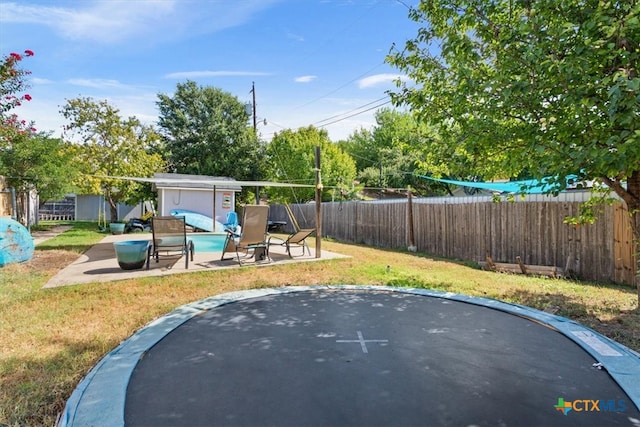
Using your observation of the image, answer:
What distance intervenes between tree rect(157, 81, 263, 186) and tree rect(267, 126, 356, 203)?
5.68 feet

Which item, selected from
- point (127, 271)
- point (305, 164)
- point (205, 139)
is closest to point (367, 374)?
point (127, 271)

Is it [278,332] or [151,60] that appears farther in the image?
[151,60]

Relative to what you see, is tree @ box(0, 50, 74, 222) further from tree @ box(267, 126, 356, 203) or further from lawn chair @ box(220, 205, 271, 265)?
tree @ box(267, 126, 356, 203)

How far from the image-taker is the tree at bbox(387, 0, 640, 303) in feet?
9.48

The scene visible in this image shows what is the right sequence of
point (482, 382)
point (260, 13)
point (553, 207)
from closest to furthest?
point (482, 382) < point (553, 207) < point (260, 13)

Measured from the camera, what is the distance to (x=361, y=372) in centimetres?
245

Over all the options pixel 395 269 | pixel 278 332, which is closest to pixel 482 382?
pixel 278 332

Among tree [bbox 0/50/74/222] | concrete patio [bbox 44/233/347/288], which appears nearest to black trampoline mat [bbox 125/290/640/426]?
concrete patio [bbox 44/233/347/288]

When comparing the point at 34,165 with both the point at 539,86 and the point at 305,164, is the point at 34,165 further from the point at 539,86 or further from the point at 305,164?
the point at 539,86

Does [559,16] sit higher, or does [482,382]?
[559,16]

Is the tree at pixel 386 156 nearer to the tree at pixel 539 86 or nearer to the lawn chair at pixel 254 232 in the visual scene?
the lawn chair at pixel 254 232

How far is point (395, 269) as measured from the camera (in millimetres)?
6918

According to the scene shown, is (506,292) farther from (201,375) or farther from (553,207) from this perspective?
(201,375)

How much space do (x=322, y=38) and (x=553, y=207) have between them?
33.4 feet
